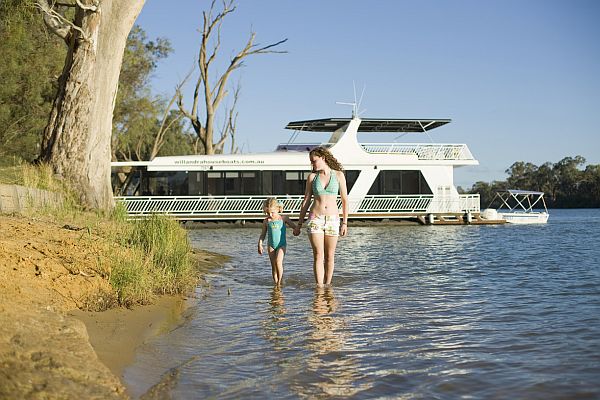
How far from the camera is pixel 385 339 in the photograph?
5383mm

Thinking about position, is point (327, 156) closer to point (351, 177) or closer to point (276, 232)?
point (276, 232)

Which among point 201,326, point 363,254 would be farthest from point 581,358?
point 363,254

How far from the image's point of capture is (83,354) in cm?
366

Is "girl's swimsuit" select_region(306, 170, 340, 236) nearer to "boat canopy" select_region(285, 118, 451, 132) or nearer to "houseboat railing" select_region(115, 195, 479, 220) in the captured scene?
"houseboat railing" select_region(115, 195, 479, 220)

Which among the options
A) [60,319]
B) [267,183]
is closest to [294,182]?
[267,183]

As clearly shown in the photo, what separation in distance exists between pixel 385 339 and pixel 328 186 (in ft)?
9.63

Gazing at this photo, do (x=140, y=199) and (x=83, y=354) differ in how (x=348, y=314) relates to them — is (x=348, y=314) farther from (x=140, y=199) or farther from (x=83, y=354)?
(x=140, y=199)

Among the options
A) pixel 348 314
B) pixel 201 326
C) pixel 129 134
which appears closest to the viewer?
pixel 201 326

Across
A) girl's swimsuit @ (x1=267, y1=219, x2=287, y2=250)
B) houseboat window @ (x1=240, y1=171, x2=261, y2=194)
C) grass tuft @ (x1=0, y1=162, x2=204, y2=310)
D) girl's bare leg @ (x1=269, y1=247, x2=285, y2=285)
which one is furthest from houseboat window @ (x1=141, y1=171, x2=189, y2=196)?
girl's swimsuit @ (x1=267, y1=219, x2=287, y2=250)

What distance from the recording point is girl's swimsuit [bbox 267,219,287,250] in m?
8.56

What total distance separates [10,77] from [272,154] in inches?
403

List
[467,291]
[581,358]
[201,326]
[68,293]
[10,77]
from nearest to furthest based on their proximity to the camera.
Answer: [581,358] → [68,293] → [201,326] → [467,291] → [10,77]

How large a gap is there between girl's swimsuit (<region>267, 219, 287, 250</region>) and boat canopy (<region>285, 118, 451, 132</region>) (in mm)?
20757

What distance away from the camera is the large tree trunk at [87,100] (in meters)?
13.4
